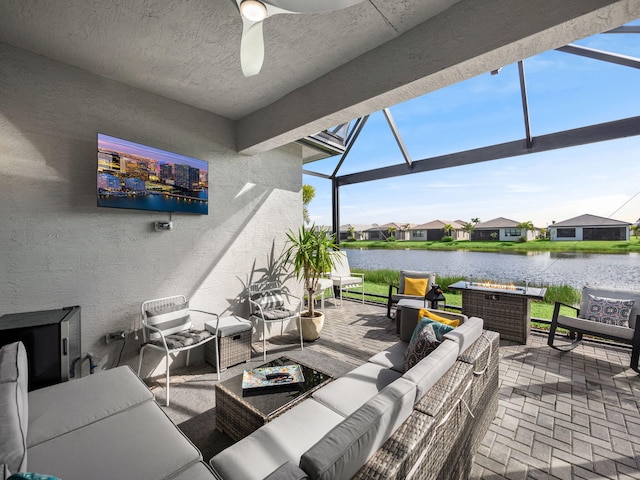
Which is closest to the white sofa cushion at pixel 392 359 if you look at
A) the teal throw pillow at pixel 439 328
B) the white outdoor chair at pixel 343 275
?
the teal throw pillow at pixel 439 328

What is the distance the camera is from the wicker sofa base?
1.04 metres

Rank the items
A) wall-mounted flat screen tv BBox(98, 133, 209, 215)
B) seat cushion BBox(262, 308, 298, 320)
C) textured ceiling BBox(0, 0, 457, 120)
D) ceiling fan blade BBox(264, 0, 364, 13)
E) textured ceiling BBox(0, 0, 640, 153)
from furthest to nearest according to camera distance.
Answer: seat cushion BBox(262, 308, 298, 320) → wall-mounted flat screen tv BBox(98, 133, 209, 215) → textured ceiling BBox(0, 0, 457, 120) → textured ceiling BBox(0, 0, 640, 153) → ceiling fan blade BBox(264, 0, 364, 13)

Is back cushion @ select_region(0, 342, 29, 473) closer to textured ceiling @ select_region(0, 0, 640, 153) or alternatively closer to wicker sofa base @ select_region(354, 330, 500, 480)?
wicker sofa base @ select_region(354, 330, 500, 480)

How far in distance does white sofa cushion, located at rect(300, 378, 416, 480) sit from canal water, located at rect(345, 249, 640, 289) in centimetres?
416

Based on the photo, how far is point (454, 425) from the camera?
1454mm

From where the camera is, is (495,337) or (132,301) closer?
(495,337)

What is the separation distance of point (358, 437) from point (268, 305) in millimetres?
3025

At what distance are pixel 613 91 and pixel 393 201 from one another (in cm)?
363

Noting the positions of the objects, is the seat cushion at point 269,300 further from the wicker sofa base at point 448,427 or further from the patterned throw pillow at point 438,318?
the wicker sofa base at point 448,427

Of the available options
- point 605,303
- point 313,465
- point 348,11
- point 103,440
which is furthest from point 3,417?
Result: point 605,303

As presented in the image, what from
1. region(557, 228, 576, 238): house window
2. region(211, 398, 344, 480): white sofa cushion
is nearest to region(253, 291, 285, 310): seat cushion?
region(211, 398, 344, 480): white sofa cushion

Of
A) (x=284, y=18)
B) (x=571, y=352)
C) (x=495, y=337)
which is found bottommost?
(x=571, y=352)

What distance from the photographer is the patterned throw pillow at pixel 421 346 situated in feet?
6.53

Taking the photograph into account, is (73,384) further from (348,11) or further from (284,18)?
(348,11)
